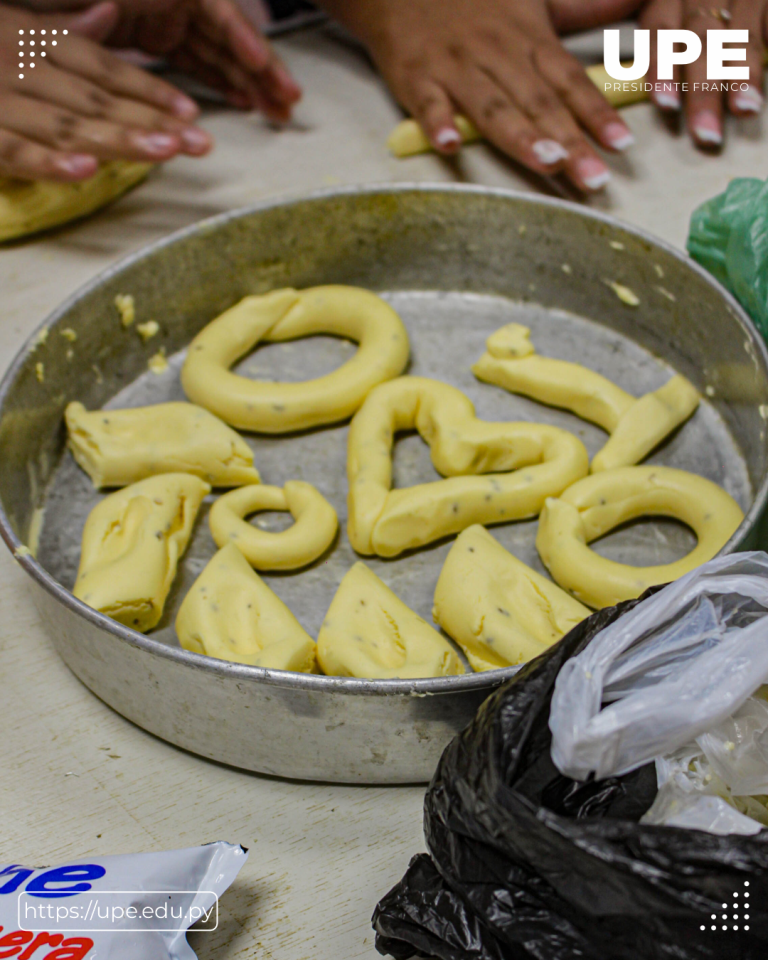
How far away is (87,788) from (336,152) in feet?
4.05

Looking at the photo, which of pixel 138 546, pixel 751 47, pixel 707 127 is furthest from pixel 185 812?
pixel 751 47

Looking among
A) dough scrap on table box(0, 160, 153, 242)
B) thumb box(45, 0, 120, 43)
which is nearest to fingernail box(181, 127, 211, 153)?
dough scrap on table box(0, 160, 153, 242)

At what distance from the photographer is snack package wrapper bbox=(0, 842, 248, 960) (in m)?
0.70

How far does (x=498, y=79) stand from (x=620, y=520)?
889mm

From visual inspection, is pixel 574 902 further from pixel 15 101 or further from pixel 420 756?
pixel 15 101

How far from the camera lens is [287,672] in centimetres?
78

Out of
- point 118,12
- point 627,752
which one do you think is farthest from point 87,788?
point 118,12

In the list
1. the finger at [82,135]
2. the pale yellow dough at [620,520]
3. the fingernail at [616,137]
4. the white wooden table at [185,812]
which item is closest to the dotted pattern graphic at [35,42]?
the finger at [82,135]

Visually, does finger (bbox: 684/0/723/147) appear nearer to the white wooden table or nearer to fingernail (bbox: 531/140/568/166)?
fingernail (bbox: 531/140/568/166)

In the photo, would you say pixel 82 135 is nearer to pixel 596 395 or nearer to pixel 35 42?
pixel 35 42

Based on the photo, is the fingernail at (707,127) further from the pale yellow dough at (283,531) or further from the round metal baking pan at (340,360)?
the pale yellow dough at (283,531)

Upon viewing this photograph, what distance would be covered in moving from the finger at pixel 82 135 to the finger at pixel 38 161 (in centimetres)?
Answer: 3

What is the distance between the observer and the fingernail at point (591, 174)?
4.81 ft

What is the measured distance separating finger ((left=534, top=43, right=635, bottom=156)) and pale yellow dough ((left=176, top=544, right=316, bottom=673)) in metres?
0.93
